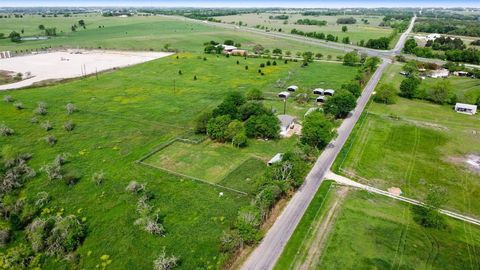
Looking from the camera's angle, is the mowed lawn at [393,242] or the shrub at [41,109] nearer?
the mowed lawn at [393,242]

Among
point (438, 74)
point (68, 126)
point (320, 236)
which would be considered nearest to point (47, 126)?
point (68, 126)

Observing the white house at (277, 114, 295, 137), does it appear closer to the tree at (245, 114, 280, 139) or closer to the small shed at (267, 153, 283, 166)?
the tree at (245, 114, 280, 139)

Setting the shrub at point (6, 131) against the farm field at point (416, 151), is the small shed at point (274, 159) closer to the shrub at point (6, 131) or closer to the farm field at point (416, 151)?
the farm field at point (416, 151)

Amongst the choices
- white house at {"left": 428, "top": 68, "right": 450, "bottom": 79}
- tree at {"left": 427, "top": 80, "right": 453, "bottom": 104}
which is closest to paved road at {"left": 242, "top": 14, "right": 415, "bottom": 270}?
tree at {"left": 427, "top": 80, "right": 453, "bottom": 104}

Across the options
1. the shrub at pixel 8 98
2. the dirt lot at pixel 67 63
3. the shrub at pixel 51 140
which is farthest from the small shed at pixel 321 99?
the shrub at pixel 8 98

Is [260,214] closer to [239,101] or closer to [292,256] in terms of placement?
[292,256]

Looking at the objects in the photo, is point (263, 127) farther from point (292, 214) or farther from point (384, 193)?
point (384, 193)
